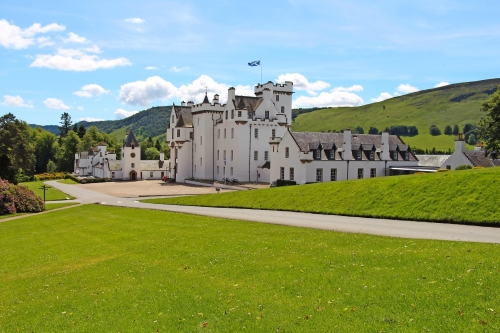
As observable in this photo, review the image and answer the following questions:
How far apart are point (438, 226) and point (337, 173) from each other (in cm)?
3269

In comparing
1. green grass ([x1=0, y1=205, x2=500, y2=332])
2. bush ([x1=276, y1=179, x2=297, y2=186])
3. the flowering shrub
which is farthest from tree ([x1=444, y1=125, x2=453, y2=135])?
green grass ([x1=0, y1=205, x2=500, y2=332])

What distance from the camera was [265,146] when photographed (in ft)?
251

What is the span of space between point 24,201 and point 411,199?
36.2 metres

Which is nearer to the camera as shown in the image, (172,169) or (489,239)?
(489,239)

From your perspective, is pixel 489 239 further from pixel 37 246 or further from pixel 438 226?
pixel 37 246

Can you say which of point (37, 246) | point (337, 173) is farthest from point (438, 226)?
point (337, 173)

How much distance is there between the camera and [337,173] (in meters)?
54.5

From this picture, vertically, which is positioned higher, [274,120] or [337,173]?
[274,120]

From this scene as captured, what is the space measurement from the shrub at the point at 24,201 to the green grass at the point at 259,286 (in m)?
25.7

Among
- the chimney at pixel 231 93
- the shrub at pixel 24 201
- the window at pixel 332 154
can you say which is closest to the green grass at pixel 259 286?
the shrub at pixel 24 201

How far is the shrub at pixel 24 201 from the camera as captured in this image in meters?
43.4

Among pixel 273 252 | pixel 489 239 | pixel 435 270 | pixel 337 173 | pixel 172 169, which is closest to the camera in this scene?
pixel 435 270

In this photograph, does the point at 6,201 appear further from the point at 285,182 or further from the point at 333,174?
the point at 333,174

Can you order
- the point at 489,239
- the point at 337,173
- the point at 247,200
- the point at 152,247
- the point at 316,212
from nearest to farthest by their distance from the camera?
the point at 489,239, the point at 152,247, the point at 316,212, the point at 247,200, the point at 337,173
